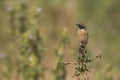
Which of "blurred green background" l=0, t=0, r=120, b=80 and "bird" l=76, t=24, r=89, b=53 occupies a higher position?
"bird" l=76, t=24, r=89, b=53

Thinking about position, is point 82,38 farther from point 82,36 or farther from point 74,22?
point 74,22

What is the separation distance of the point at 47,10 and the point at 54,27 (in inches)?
17.9

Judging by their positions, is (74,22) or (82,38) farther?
(74,22)

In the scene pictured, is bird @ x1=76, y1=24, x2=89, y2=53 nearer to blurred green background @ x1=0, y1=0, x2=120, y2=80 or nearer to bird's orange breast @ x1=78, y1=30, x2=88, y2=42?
bird's orange breast @ x1=78, y1=30, x2=88, y2=42

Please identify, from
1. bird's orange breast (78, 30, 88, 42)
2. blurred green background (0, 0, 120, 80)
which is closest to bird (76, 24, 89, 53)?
bird's orange breast (78, 30, 88, 42)

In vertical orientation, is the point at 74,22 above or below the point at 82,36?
below

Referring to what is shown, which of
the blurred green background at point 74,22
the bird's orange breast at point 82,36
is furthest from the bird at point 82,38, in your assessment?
the blurred green background at point 74,22

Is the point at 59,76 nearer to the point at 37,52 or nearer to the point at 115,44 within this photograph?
the point at 37,52

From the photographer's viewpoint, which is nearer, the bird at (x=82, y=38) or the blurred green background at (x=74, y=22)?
the bird at (x=82, y=38)

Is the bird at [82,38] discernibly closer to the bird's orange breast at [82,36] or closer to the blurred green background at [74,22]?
the bird's orange breast at [82,36]

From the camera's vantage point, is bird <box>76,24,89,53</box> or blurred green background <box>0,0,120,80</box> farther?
blurred green background <box>0,0,120,80</box>

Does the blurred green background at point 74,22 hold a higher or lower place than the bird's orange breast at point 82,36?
lower

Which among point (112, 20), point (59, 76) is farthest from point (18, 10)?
point (112, 20)

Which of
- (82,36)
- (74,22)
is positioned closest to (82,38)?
(82,36)
